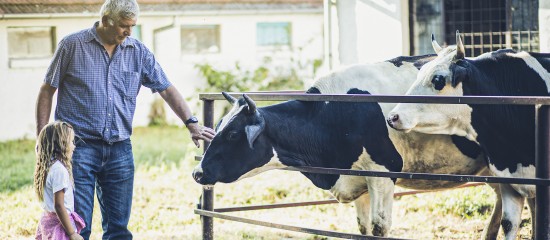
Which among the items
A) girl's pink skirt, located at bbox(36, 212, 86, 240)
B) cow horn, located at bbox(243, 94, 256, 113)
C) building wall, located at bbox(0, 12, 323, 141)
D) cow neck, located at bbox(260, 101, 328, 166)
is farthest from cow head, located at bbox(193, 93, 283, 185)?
building wall, located at bbox(0, 12, 323, 141)

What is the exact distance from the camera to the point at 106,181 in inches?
244

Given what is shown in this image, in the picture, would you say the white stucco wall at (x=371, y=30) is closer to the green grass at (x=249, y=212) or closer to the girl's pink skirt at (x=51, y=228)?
the green grass at (x=249, y=212)

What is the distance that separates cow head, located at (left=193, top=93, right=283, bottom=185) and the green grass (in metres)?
2.68

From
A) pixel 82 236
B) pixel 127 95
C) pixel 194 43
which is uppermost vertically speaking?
pixel 194 43

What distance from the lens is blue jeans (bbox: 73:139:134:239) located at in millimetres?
5980

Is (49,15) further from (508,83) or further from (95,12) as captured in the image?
(508,83)

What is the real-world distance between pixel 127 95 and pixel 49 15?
43.1ft

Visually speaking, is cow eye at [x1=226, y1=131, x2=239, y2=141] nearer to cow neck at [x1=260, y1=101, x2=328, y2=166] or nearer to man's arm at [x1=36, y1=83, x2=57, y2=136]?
cow neck at [x1=260, y1=101, x2=328, y2=166]

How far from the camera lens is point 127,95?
20.3ft

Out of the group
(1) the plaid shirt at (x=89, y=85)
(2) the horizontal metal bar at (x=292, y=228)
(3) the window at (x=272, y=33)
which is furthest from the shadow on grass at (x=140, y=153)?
(1) the plaid shirt at (x=89, y=85)

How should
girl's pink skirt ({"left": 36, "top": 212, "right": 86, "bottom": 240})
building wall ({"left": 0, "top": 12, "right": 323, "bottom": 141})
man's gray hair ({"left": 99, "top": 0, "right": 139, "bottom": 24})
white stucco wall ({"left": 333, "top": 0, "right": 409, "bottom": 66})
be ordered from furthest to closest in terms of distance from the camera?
building wall ({"left": 0, "top": 12, "right": 323, "bottom": 141})
white stucco wall ({"left": 333, "top": 0, "right": 409, "bottom": 66})
man's gray hair ({"left": 99, "top": 0, "right": 139, "bottom": 24})
girl's pink skirt ({"left": 36, "top": 212, "right": 86, "bottom": 240})

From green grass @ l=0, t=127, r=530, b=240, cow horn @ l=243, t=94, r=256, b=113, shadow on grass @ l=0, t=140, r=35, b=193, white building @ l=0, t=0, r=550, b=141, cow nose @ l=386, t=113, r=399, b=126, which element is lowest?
green grass @ l=0, t=127, r=530, b=240

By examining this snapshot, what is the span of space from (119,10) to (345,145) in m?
1.79

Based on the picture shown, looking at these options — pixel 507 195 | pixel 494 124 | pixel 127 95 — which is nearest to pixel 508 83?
pixel 494 124
